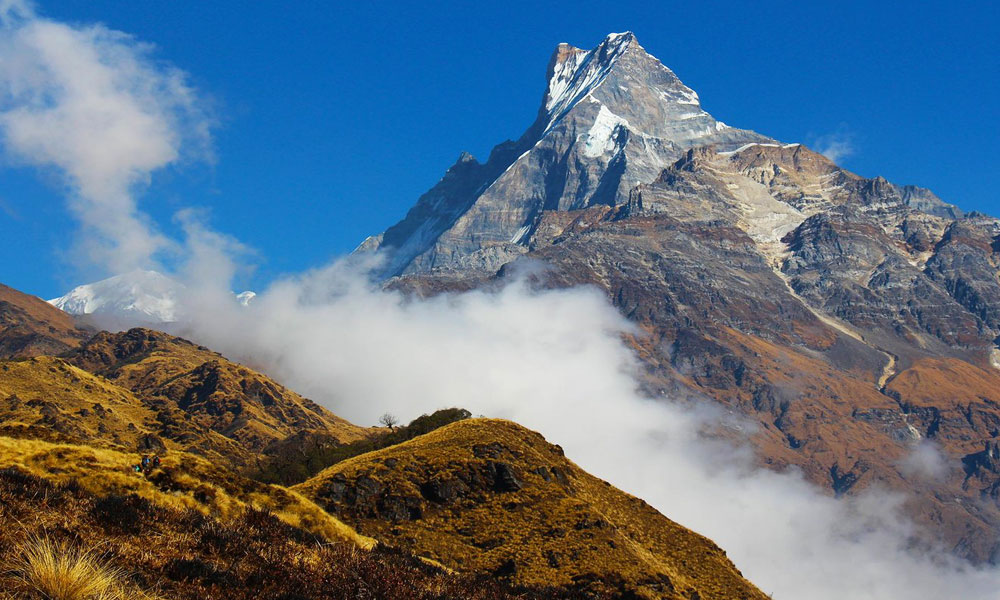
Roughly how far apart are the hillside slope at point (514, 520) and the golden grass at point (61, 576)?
61.8m

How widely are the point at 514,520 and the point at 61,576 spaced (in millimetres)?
78018

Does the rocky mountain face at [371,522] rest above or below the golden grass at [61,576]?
above

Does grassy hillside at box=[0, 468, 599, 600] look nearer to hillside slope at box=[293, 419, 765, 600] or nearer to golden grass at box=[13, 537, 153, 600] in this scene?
golden grass at box=[13, 537, 153, 600]

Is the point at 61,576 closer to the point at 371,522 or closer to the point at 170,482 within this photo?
the point at 170,482

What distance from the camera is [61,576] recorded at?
57.7 ft

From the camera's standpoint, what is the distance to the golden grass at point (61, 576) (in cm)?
1759

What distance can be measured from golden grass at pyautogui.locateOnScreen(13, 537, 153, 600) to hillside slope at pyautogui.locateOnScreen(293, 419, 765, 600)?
61.8 m

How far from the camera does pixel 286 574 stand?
2627 cm

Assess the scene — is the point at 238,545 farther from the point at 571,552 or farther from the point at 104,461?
the point at 571,552

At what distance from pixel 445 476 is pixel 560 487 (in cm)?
1461

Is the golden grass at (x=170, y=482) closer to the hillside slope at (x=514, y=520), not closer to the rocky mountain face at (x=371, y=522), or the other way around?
the rocky mountain face at (x=371, y=522)

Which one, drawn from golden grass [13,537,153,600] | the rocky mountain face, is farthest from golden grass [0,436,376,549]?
golden grass [13,537,153,600]

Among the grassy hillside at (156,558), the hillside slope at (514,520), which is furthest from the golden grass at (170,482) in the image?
the hillside slope at (514,520)

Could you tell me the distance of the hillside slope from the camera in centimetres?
8331
